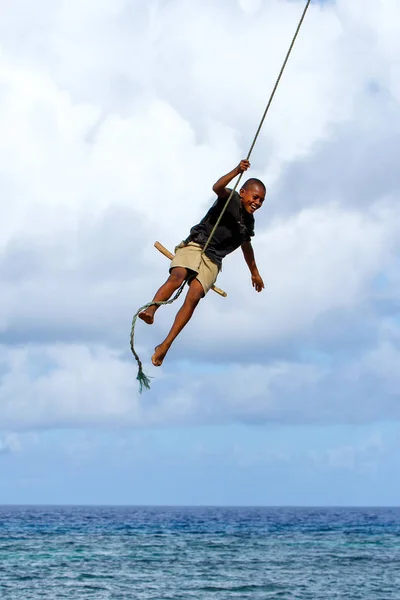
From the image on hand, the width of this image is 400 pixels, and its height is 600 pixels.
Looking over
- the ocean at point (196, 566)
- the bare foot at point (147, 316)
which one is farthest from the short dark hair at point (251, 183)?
the ocean at point (196, 566)

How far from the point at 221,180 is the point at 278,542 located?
7285 cm

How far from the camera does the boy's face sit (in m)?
11.4

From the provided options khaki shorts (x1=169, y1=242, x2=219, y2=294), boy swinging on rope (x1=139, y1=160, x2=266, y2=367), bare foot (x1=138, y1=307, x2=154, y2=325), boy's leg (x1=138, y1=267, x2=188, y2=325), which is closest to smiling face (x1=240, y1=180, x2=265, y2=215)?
boy swinging on rope (x1=139, y1=160, x2=266, y2=367)

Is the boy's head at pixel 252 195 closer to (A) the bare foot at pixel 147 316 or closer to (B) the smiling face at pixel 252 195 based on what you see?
(B) the smiling face at pixel 252 195

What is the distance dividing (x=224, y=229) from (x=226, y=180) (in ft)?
2.86

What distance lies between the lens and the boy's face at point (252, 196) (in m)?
11.4

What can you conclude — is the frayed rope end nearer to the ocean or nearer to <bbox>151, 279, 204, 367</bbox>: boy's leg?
<bbox>151, 279, 204, 367</bbox>: boy's leg

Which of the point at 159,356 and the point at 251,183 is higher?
the point at 251,183

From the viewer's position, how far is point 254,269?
1273cm

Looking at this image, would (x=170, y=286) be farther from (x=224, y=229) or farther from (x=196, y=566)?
(x=196, y=566)

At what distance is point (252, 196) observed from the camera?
37.4ft

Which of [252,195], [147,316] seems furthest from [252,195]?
[147,316]

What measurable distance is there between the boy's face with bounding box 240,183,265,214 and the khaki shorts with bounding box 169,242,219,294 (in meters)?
0.70

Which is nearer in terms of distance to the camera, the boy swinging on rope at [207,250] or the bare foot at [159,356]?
the bare foot at [159,356]
